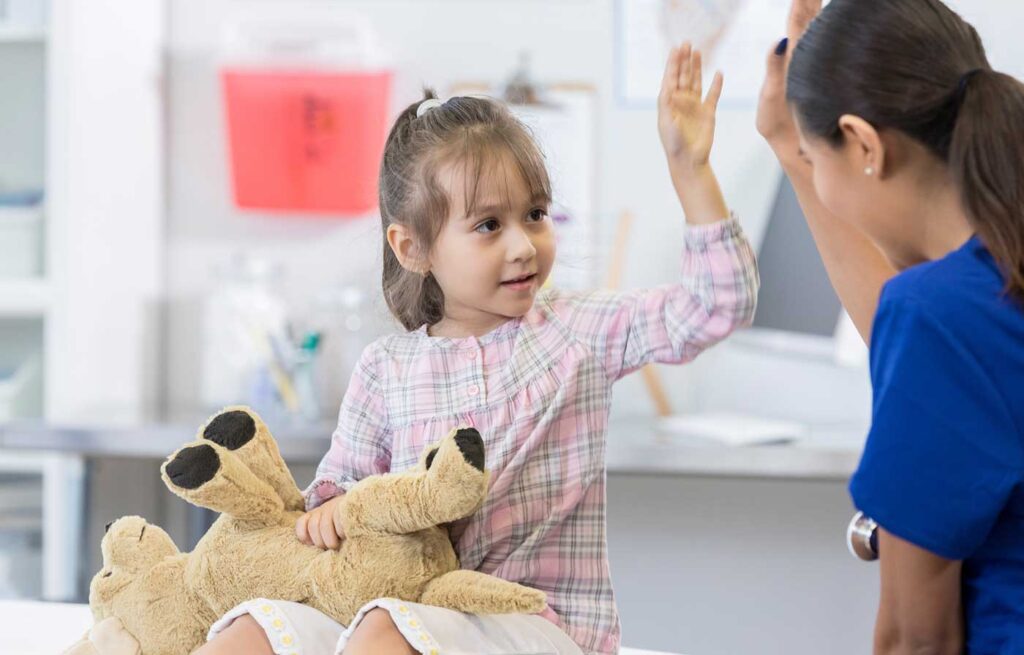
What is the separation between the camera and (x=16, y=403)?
7.79 ft

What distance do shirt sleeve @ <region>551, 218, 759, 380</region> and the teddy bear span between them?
0.77 ft

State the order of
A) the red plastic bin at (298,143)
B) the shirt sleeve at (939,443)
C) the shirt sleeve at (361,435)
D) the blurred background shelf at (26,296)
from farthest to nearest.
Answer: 1. the red plastic bin at (298,143)
2. the blurred background shelf at (26,296)
3. the shirt sleeve at (361,435)
4. the shirt sleeve at (939,443)

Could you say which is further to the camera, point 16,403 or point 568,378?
point 16,403

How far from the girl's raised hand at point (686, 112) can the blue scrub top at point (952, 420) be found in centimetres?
32

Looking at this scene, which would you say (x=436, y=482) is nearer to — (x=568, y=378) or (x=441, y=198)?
(x=568, y=378)

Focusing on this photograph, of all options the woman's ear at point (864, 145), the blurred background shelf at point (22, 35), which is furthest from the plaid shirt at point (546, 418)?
the blurred background shelf at point (22, 35)

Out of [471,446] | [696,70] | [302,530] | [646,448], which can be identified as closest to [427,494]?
[471,446]

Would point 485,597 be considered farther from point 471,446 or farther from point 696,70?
point 696,70

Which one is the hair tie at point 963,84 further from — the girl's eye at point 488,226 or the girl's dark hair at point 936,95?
the girl's eye at point 488,226

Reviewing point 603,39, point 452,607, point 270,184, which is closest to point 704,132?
point 452,607

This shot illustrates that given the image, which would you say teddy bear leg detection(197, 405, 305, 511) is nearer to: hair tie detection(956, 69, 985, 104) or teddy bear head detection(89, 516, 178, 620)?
teddy bear head detection(89, 516, 178, 620)

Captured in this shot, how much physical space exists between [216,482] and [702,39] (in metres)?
1.58

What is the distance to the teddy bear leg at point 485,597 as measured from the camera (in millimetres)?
1096

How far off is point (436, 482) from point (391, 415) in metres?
0.23
